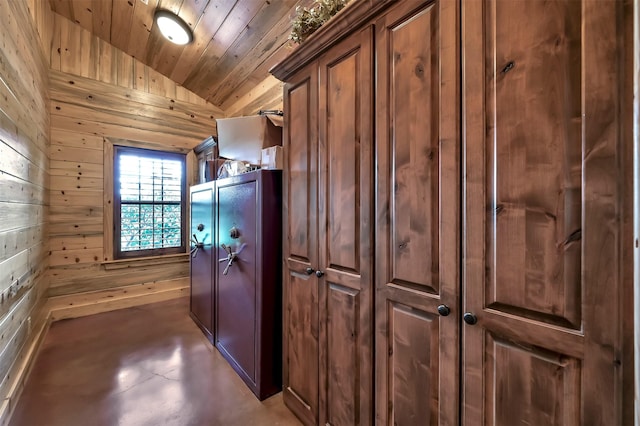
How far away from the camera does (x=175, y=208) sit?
12.7 feet

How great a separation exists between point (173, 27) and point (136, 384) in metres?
3.13

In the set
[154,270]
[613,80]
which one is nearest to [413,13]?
[613,80]

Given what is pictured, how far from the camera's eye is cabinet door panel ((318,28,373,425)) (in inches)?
48.9

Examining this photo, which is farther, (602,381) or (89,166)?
(89,166)

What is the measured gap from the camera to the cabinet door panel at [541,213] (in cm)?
69

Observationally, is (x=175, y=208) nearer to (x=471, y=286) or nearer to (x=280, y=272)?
(x=280, y=272)

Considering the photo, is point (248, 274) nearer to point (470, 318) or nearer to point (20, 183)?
point (470, 318)

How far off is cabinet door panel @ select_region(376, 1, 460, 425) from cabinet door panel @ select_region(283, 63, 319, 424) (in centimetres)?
43

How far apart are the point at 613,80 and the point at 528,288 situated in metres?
0.56

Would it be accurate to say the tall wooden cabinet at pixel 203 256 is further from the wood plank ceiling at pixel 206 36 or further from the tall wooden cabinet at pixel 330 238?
the wood plank ceiling at pixel 206 36

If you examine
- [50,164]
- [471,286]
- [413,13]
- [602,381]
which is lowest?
[602,381]

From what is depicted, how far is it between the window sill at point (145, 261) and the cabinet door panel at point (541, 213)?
3.82 meters

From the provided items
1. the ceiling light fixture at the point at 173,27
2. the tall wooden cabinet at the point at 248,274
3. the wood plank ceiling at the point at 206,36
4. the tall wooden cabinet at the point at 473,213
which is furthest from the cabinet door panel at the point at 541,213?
the ceiling light fixture at the point at 173,27

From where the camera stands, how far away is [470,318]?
0.91m
